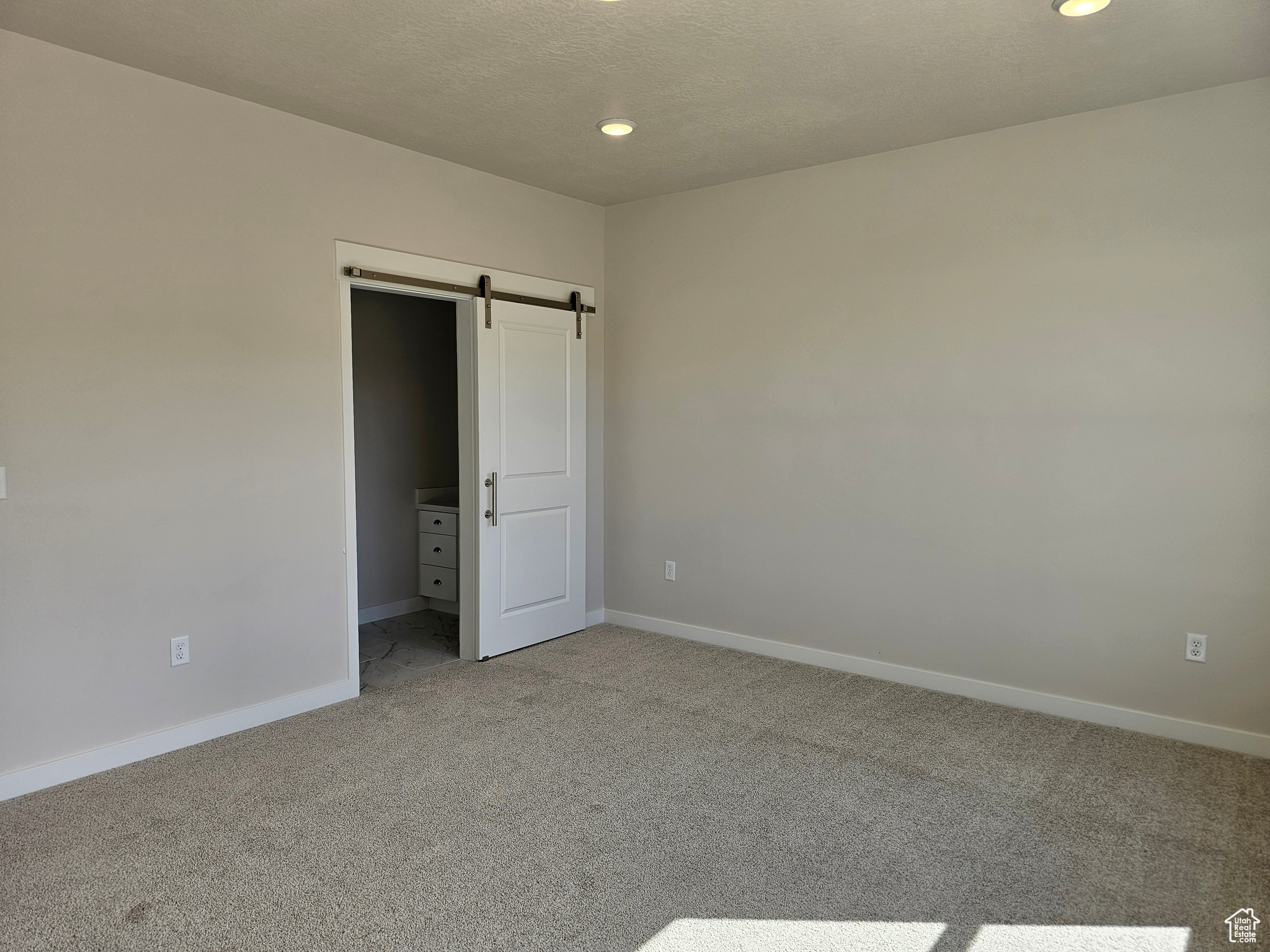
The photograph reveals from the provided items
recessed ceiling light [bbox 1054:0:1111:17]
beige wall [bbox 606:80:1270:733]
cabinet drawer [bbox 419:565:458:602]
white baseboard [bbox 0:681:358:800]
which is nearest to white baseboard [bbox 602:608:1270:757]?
beige wall [bbox 606:80:1270:733]

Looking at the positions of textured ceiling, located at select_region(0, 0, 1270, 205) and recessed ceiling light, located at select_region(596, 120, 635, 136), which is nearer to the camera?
textured ceiling, located at select_region(0, 0, 1270, 205)

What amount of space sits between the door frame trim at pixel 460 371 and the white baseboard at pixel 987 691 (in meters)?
1.03

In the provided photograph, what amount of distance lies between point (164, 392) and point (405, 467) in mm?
2464

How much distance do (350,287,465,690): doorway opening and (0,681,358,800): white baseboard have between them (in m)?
1.27

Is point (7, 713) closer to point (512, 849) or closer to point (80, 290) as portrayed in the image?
point (80, 290)

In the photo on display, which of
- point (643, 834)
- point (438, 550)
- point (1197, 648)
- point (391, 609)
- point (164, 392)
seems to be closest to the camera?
point (643, 834)

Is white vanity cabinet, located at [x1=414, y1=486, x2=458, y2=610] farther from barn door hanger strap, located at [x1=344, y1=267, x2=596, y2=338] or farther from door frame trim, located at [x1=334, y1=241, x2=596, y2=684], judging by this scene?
barn door hanger strap, located at [x1=344, y1=267, x2=596, y2=338]

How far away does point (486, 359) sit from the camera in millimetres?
4406

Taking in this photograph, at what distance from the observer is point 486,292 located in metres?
4.36

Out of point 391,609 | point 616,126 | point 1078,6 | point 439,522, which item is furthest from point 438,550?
point 1078,6

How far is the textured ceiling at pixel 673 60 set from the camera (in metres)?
2.62

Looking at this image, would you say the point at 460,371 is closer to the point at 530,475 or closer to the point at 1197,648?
the point at 530,475

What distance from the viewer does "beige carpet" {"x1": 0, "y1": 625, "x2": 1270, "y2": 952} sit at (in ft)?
7.16

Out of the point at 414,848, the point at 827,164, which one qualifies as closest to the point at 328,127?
the point at 827,164
